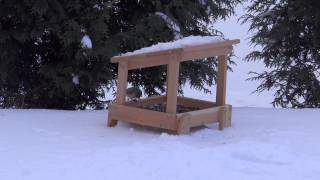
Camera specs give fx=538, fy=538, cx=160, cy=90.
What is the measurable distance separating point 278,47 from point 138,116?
3796mm

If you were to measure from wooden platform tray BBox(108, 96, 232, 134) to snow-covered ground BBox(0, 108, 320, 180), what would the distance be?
0.10 metres

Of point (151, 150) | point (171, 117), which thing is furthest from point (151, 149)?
point (171, 117)

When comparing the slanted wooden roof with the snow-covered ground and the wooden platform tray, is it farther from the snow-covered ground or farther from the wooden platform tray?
the snow-covered ground

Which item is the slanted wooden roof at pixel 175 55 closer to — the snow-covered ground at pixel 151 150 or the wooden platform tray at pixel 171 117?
the wooden platform tray at pixel 171 117

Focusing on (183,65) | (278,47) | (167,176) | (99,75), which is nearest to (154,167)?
(167,176)

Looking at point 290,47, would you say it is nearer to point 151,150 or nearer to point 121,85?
point 121,85

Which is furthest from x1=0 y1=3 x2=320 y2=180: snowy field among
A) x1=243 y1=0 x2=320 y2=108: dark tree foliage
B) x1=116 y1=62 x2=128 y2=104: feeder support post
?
x1=243 y1=0 x2=320 y2=108: dark tree foliage

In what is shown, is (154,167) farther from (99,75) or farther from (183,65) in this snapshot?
(183,65)

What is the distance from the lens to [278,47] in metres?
8.34

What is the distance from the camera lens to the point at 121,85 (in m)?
5.44

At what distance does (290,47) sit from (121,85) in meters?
3.81

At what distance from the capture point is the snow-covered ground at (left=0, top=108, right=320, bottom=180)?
12.7 feet

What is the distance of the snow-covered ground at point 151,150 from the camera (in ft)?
12.7

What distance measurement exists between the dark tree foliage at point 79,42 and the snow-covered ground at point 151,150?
103 centimetres
